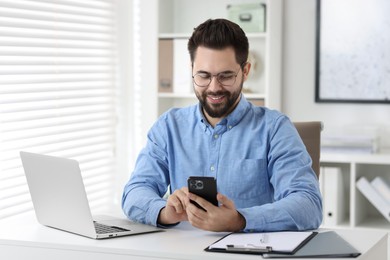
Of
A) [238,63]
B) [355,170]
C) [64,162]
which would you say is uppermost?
[238,63]

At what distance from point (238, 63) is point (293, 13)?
1915mm

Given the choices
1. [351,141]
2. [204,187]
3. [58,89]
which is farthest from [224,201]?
[351,141]

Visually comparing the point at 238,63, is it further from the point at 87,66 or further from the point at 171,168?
the point at 87,66

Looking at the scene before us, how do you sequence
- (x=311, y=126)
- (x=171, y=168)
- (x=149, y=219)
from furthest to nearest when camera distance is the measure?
(x=311, y=126)
(x=171, y=168)
(x=149, y=219)

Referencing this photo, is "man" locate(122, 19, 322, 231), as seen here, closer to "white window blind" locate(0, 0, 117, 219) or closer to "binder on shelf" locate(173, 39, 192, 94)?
"white window blind" locate(0, 0, 117, 219)

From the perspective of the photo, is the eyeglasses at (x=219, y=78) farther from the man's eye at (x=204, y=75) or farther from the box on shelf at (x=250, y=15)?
the box on shelf at (x=250, y=15)

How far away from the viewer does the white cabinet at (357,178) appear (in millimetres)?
3914

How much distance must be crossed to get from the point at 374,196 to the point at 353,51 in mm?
829

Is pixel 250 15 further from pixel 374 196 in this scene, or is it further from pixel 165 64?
pixel 374 196

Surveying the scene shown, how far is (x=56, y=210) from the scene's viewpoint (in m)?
2.30

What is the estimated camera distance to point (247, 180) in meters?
2.54

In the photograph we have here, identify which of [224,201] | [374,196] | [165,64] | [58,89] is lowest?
[374,196]

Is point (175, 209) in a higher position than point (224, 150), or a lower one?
lower

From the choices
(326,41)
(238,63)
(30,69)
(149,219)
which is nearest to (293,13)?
(326,41)
